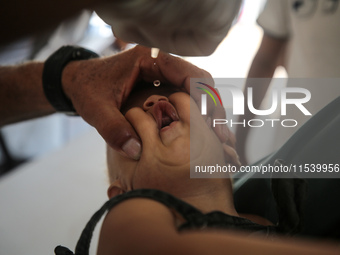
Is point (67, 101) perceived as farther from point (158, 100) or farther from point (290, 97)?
point (290, 97)

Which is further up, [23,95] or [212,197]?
[23,95]

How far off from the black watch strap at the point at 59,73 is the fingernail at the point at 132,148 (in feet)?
0.48

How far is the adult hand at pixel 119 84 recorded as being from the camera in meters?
0.37

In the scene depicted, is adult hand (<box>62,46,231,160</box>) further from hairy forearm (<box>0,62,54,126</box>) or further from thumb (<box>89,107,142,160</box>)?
hairy forearm (<box>0,62,54,126</box>)

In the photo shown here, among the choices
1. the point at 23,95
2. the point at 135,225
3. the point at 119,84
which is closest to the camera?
the point at 135,225

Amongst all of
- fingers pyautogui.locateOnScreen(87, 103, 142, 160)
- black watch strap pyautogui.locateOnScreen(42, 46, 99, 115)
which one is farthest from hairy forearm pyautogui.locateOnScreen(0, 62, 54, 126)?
fingers pyautogui.locateOnScreen(87, 103, 142, 160)

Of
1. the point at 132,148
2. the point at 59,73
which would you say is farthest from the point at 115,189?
the point at 59,73

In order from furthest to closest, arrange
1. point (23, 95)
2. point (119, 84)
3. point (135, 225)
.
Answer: point (23, 95)
point (119, 84)
point (135, 225)

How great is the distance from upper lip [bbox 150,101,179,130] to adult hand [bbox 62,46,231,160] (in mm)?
27

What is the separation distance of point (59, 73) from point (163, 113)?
201 millimetres

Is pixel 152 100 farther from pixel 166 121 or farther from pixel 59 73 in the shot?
pixel 59 73

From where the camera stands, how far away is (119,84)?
0.41 metres

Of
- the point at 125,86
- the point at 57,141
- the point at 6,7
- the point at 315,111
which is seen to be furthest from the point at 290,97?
the point at 57,141

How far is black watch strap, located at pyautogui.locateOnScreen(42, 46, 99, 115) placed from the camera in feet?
1.58
